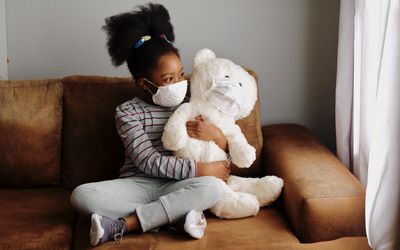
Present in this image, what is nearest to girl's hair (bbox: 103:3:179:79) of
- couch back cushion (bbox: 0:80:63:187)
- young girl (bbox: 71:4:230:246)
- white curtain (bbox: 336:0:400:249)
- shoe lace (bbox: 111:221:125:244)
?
young girl (bbox: 71:4:230:246)

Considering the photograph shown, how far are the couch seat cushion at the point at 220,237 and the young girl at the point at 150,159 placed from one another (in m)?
0.04

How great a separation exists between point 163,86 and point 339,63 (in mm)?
707

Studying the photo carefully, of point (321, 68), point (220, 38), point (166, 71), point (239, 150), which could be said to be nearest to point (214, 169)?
point (239, 150)

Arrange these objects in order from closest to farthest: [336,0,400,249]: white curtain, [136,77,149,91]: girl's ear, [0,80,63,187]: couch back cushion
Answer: [336,0,400,249]: white curtain → [136,77,149,91]: girl's ear → [0,80,63,187]: couch back cushion

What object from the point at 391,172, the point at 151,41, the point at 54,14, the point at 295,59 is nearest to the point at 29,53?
the point at 54,14

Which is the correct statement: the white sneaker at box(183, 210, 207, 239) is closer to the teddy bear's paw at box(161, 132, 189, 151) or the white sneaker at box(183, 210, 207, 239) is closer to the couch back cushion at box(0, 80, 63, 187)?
the teddy bear's paw at box(161, 132, 189, 151)

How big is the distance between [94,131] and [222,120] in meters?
0.53

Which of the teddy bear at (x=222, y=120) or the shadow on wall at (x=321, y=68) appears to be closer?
the teddy bear at (x=222, y=120)

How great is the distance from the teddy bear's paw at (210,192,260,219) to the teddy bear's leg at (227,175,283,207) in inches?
2.9

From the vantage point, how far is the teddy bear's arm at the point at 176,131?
6.63 ft

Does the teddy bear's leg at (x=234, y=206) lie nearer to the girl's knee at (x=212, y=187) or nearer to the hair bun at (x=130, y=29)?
the girl's knee at (x=212, y=187)

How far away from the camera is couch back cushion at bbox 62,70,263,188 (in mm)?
2275

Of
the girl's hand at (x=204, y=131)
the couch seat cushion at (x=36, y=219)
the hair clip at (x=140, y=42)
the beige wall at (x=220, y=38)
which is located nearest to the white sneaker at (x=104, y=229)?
the couch seat cushion at (x=36, y=219)

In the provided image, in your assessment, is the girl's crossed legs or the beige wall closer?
the girl's crossed legs
